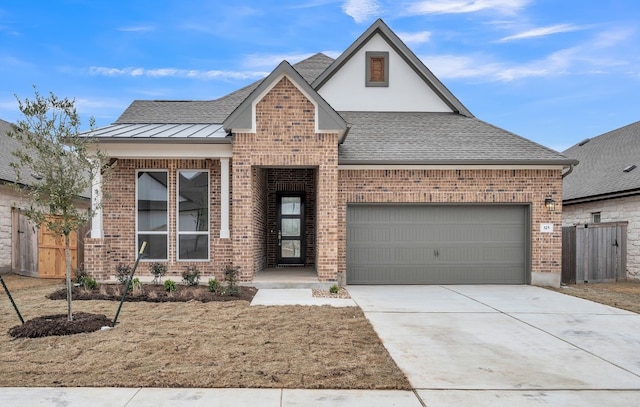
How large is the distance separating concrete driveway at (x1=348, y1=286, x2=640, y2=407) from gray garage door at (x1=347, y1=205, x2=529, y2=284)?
183 centimetres

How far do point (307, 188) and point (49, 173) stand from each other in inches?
368

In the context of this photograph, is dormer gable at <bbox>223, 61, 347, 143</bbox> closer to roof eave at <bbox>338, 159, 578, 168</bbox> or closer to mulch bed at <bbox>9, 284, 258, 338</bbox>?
roof eave at <bbox>338, 159, 578, 168</bbox>

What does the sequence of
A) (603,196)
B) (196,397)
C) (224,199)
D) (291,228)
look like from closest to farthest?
(196,397)
(224,199)
(291,228)
(603,196)

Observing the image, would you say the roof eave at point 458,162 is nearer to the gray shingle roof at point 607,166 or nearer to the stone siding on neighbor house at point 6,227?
the gray shingle roof at point 607,166

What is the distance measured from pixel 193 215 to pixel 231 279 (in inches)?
106

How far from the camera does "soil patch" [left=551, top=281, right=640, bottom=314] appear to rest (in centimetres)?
1007

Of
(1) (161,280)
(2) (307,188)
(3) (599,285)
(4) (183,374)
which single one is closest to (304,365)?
(4) (183,374)

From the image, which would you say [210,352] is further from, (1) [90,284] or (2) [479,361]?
(1) [90,284]

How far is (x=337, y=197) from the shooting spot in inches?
472

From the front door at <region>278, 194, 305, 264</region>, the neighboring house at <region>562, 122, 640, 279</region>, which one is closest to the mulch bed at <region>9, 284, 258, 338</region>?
the front door at <region>278, 194, 305, 264</region>

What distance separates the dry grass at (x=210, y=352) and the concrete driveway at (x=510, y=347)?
469 mm

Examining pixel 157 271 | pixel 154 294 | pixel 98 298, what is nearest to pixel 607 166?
pixel 157 271

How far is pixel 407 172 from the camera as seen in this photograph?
1234 centimetres

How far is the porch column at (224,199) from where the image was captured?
38.3ft
